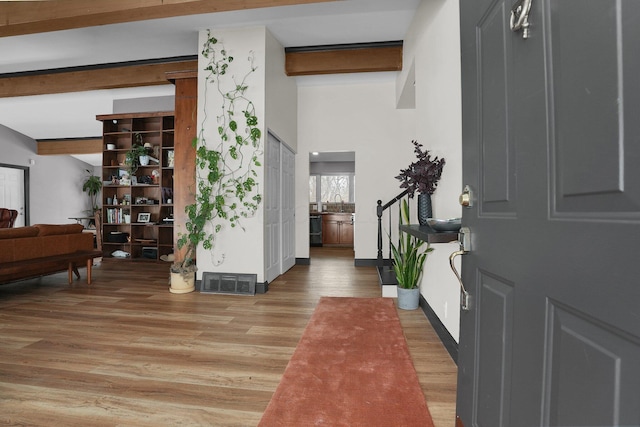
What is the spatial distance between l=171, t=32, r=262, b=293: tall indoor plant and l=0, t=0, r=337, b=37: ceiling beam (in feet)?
2.30

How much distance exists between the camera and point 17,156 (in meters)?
8.50

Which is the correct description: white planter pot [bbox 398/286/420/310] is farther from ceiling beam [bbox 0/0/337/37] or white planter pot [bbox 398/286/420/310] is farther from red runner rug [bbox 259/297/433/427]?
ceiling beam [bbox 0/0/337/37]

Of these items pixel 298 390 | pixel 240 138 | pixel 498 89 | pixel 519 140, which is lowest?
pixel 298 390

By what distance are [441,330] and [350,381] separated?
993 mm

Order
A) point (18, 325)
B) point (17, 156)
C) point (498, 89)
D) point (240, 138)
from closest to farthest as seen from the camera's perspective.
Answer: point (498, 89), point (18, 325), point (240, 138), point (17, 156)

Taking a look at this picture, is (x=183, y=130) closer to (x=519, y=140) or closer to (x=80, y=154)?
(x=519, y=140)

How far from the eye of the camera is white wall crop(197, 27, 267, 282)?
12.6 feet

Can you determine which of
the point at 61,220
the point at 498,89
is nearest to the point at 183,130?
the point at 498,89

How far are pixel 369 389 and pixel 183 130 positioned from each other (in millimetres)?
4078

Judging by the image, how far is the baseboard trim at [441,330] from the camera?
211 cm

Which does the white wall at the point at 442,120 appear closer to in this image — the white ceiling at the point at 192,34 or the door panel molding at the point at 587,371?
the white ceiling at the point at 192,34

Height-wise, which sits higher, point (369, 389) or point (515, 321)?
point (515, 321)

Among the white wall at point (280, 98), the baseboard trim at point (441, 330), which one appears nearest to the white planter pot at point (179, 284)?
the white wall at point (280, 98)

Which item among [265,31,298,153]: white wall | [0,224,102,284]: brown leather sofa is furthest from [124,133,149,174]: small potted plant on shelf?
[265,31,298,153]: white wall
